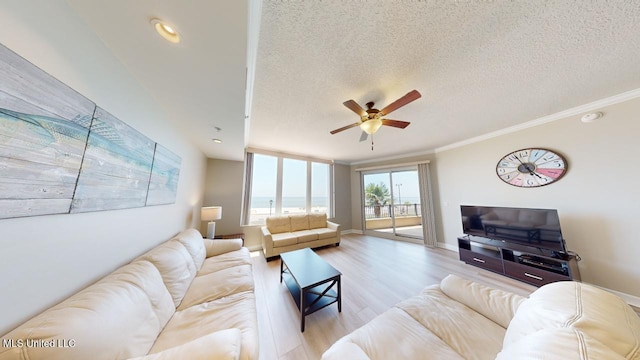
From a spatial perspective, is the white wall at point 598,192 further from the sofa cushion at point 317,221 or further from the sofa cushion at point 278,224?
the sofa cushion at point 278,224

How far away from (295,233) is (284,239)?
0.43m

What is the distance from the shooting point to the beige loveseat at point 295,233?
3.14 m

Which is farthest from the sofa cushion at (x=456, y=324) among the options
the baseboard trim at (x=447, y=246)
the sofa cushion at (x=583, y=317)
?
the baseboard trim at (x=447, y=246)

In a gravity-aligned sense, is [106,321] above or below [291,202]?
below

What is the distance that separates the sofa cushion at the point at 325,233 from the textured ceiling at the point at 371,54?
8.00 feet

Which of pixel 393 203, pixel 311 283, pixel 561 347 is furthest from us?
pixel 393 203

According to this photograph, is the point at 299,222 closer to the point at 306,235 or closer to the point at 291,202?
the point at 306,235

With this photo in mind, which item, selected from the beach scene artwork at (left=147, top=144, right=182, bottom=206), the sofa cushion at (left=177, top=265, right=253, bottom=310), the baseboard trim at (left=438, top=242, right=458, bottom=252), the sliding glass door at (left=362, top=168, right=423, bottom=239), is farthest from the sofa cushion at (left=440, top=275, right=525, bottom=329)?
the sliding glass door at (left=362, top=168, right=423, bottom=239)

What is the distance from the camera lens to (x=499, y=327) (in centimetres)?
106

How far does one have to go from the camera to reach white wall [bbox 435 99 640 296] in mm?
1943

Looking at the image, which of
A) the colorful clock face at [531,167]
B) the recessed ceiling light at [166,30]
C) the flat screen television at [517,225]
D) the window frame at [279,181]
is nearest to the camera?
the recessed ceiling light at [166,30]

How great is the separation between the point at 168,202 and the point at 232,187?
5.57ft

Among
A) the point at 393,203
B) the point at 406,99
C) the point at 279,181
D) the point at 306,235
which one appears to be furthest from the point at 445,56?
Result: the point at 393,203

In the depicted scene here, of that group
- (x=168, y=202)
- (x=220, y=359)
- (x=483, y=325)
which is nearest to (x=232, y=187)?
(x=168, y=202)
